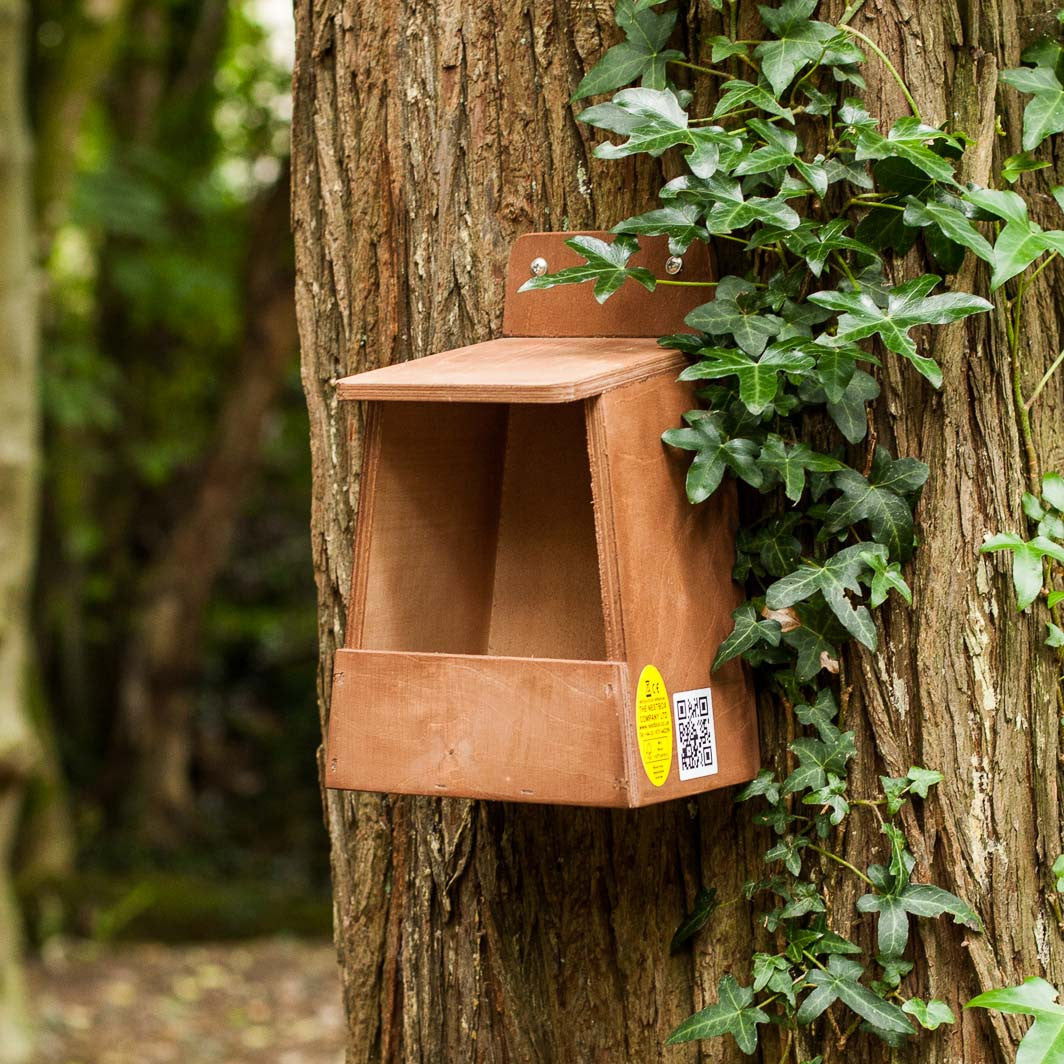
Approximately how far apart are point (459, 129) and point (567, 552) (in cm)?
55

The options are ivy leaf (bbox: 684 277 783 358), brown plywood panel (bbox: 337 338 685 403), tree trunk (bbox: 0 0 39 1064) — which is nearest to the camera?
brown plywood panel (bbox: 337 338 685 403)

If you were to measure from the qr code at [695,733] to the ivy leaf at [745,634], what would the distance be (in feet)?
0.14

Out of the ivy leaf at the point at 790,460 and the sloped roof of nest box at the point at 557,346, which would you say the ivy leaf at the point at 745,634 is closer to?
the ivy leaf at the point at 790,460

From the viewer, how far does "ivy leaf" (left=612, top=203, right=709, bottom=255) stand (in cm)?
139

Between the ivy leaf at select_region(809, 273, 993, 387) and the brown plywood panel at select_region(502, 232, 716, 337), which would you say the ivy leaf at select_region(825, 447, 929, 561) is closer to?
the ivy leaf at select_region(809, 273, 993, 387)

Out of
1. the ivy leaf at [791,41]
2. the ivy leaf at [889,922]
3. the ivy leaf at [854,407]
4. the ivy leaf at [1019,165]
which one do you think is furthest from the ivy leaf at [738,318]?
the ivy leaf at [889,922]

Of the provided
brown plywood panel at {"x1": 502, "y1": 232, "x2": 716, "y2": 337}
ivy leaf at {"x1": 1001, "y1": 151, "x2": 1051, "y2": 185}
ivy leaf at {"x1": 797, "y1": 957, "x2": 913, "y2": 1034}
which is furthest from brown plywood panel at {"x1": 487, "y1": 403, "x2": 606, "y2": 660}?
ivy leaf at {"x1": 1001, "y1": 151, "x2": 1051, "y2": 185}

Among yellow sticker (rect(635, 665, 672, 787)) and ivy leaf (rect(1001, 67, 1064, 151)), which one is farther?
ivy leaf (rect(1001, 67, 1064, 151))

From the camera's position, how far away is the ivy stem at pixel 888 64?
1.44 metres

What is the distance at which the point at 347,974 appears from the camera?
184cm

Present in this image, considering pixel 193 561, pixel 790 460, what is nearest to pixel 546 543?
pixel 790 460

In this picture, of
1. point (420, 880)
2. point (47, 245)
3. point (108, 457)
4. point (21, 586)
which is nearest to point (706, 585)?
point (420, 880)

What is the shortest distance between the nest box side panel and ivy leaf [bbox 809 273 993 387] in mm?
186

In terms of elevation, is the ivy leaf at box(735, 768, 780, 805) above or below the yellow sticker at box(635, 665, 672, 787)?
→ below
